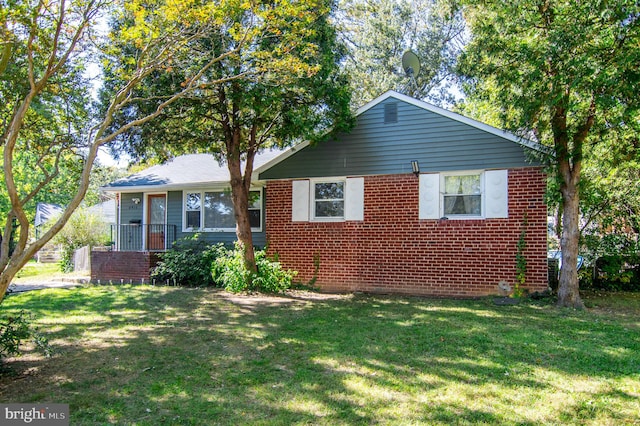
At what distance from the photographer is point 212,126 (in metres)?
10.5

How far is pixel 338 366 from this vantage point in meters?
4.91

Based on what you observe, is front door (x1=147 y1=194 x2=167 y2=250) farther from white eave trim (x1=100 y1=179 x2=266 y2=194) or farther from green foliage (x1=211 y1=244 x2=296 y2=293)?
green foliage (x1=211 y1=244 x2=296 y2=293)

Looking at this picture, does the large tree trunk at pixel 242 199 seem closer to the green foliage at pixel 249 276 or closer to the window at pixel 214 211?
the green foliage at pixel 249 276

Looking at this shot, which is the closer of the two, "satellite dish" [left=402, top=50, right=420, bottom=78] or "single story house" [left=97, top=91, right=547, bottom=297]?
"single story house" [left=97, top=91, right=547, bottom=297]

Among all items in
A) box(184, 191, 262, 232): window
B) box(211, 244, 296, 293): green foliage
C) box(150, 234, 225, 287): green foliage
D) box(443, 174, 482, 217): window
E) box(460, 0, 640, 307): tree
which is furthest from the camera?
box(184, 191, 262, 232): window

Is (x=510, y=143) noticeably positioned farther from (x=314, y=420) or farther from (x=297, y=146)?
(x=314, y=420)

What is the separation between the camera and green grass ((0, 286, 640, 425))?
375cm

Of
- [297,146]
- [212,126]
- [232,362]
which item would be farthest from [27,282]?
[232,362]

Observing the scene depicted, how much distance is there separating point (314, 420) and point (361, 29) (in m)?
25.1

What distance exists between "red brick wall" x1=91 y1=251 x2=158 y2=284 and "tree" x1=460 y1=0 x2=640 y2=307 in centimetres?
979

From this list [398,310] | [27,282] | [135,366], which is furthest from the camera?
[27,282]

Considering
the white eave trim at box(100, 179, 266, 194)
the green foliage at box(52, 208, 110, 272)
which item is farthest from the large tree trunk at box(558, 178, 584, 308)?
the green foliage at box(52, 208, 110, 272)

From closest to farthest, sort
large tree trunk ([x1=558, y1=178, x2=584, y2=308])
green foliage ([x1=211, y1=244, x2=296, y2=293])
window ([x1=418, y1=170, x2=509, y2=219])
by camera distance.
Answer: large tree trunk ([x1=558, y1=178, x2=584, y2=308])
window ([x1=418, y1=170, x2=509, y2=219])
green foliage ([x1=211, y1=244, x2=296, y2=293])

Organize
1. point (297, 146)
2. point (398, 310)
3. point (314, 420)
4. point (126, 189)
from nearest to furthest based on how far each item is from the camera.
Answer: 1. point (314, 420)
2. point (398, 310)
3. point (297, 146)
4. point (126, 189)
